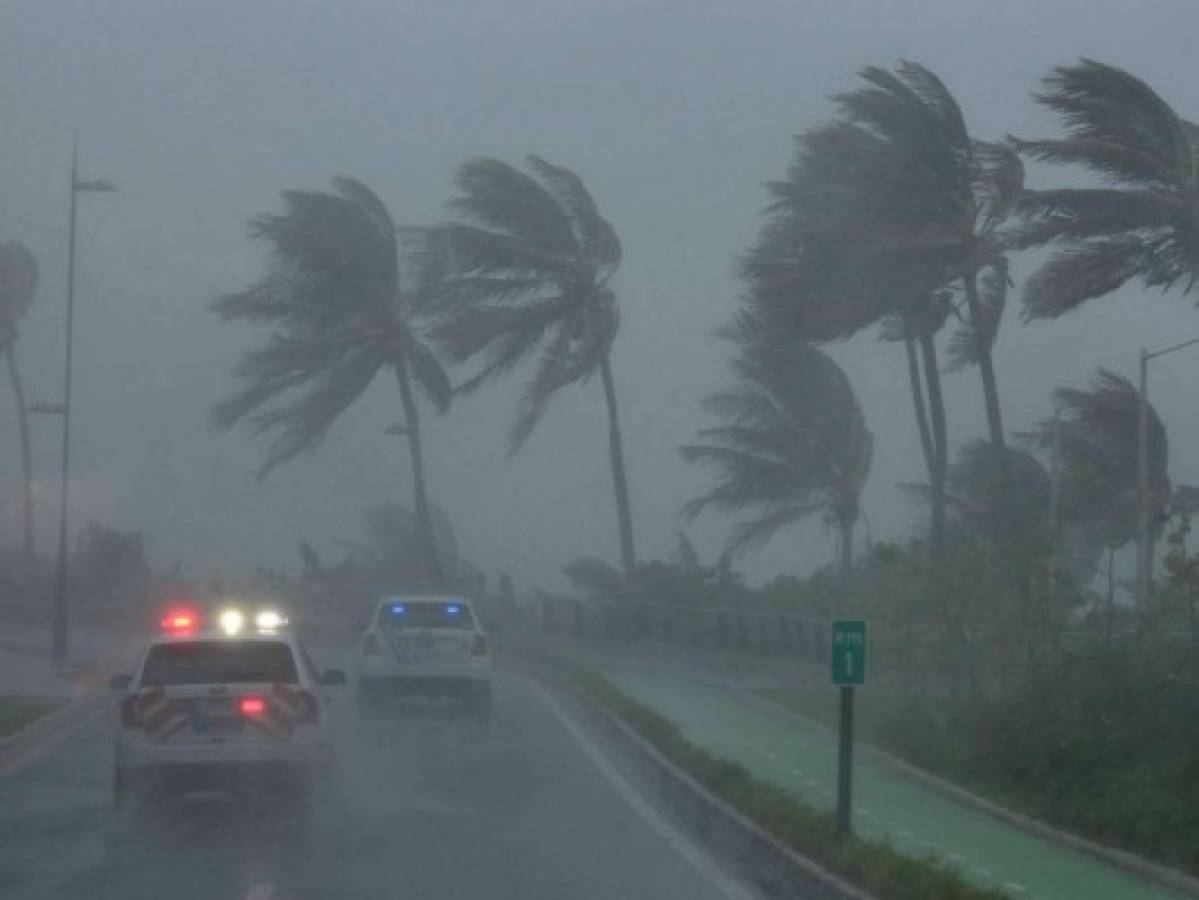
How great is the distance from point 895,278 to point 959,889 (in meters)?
22.3

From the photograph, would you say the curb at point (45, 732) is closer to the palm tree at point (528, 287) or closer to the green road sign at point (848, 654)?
the green road sign at point (848, 654)

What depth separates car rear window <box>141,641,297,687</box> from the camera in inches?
711

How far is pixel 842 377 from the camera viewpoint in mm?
48312

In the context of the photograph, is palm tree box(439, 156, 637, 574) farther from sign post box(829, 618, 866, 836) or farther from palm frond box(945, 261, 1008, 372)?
sign post box(829, 618, 866, 836)

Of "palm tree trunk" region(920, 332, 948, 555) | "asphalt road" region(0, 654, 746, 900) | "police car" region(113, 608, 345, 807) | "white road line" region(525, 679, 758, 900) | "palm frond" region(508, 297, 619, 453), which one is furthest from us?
"palm frond" region(508, 297, 619, 453)

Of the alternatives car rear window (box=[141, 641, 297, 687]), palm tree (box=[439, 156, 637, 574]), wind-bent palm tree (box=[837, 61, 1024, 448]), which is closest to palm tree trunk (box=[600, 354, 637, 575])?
palm tree (box=[439, 156, 637, 574])

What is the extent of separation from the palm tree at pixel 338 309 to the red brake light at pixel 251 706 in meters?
32.8

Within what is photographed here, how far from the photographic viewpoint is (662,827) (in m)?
17.2

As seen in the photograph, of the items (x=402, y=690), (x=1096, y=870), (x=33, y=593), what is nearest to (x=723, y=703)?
(x=402, y=690)

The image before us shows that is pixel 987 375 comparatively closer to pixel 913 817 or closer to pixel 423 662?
pixel 423 662

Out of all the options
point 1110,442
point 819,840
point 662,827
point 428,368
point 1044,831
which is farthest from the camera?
point 428,368

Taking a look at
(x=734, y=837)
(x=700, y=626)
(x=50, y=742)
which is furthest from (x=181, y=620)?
(x=700, y=626)

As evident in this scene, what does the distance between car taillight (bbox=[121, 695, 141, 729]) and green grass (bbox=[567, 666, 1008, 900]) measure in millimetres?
4907

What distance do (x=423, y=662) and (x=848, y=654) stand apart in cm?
1480
